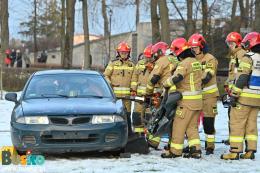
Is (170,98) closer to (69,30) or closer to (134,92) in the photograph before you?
(134,92)

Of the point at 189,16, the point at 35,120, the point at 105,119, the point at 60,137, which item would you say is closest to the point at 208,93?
the point at 105,119

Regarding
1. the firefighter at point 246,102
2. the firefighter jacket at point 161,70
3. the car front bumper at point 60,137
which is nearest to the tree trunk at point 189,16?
the firefighter jacket at point 161,70

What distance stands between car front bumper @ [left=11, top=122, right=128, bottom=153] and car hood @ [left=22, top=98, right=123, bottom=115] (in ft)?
0.77

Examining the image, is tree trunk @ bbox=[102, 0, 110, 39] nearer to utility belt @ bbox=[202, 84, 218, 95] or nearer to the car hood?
utility belt @ bbox=[202, 84, 218, 95]

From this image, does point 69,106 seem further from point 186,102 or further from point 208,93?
point 208,93

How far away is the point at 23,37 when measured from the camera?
80.6m

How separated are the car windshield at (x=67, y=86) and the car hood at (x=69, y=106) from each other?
1.08ft

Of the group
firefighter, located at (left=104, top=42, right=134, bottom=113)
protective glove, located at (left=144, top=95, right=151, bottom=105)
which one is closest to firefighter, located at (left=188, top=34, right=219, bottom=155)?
protective glove, located at (left=144, top=95, right=151, bottom=105)

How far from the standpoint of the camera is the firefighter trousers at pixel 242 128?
948 centimetres

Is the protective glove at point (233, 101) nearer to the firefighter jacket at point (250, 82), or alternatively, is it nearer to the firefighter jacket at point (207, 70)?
the firefighter jacket at point (250, 82)

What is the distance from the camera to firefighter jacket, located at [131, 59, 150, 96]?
38.3 feet

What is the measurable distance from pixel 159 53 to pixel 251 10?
27.3m

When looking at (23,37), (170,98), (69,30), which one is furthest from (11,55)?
(23,37)

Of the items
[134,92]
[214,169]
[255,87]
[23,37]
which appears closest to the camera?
[214,169]
